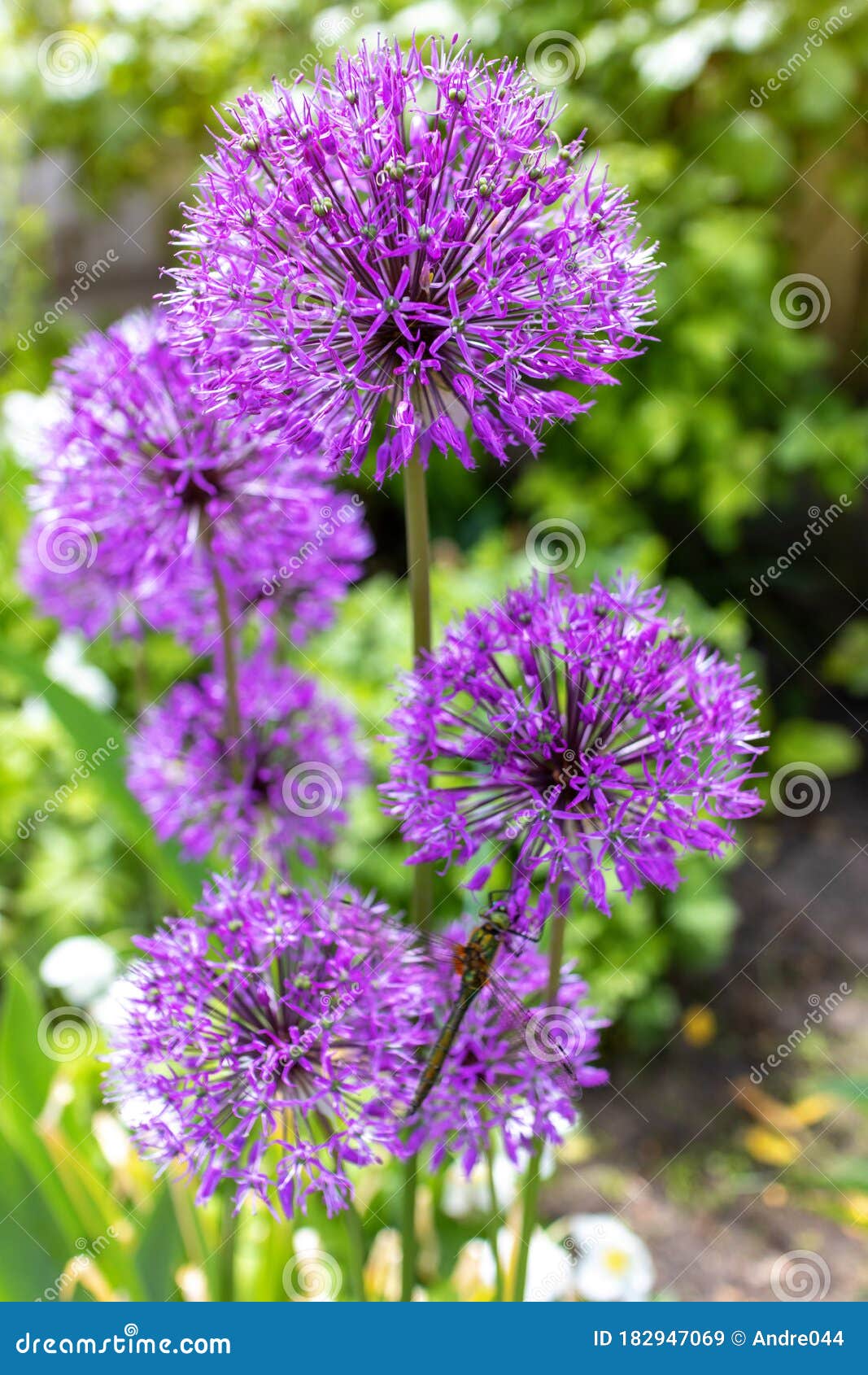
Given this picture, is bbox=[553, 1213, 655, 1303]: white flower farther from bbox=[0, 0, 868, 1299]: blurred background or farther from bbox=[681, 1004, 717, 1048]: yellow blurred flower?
bbox=[681, 1004, 717, 1048]: yellow blurred flower

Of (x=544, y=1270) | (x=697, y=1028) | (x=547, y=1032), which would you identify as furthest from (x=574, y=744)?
(x=697, y=1028)

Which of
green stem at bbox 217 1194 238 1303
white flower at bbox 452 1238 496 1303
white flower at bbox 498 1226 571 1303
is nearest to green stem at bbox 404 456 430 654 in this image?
green stem at bbox 217 1194 238 1303

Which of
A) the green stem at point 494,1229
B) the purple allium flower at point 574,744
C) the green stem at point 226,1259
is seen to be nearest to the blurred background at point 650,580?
the green stem at point 226,1259

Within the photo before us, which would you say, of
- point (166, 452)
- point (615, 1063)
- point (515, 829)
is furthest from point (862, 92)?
point (515, 829)

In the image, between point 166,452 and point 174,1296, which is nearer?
point 166,452

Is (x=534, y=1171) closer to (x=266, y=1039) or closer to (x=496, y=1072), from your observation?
(x=496, y=1072)

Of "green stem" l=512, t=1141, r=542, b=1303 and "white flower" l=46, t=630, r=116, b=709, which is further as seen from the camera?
"white flower" l=46, t=630, r=116, b=709

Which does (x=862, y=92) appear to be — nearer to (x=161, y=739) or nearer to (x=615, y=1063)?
(x=615, y=1063)
